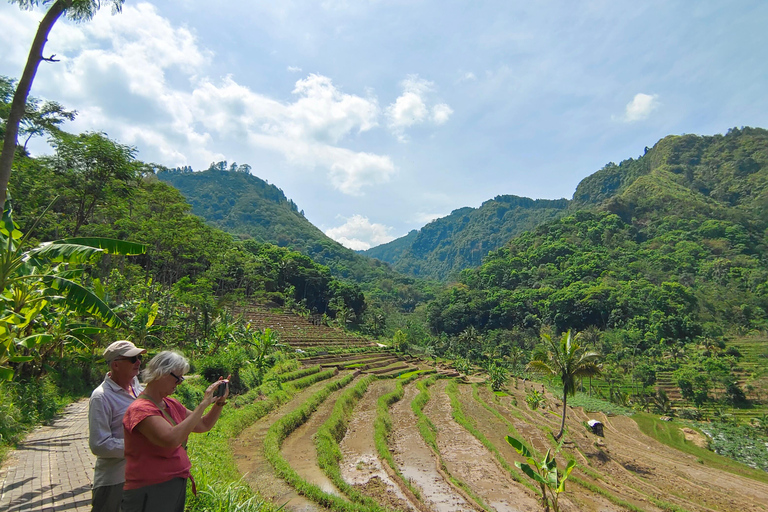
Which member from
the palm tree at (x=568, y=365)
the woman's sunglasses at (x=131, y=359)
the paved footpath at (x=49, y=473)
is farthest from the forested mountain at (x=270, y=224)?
the woman's sunglasses at (x=131, y=359)

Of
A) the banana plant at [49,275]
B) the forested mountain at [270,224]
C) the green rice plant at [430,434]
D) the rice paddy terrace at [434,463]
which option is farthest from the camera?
the forested mountain at [270,224]

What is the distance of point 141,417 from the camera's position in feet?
7.89

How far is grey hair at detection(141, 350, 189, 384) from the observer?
2.56 metres

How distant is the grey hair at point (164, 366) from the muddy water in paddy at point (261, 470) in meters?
4.38

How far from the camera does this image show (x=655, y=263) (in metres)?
84.2

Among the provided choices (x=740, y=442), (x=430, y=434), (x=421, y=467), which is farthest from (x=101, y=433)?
→ (x=740, y=442)

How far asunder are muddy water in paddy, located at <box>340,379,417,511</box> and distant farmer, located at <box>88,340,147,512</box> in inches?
302

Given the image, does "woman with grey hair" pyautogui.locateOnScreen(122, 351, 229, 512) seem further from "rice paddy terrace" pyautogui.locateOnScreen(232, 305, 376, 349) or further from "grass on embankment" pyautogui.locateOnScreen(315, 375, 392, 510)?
"rice paddy terrace" pyautogui.locateOnScreen(232, 305, 376, 349)

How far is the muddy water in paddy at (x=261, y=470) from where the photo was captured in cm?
784

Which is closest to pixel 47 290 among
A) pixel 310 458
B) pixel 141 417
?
pixel 141 417

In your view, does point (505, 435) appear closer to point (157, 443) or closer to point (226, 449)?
point (226, 449)

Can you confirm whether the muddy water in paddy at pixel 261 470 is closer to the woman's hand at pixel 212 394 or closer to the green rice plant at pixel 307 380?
the woman's hand at pixel 212 394

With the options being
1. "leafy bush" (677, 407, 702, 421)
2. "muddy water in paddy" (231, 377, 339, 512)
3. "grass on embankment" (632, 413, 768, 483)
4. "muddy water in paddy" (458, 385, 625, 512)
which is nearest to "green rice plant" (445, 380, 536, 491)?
"muddy water in paddy" (458, 385, 625, 512)

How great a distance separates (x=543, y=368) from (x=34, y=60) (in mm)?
17318
